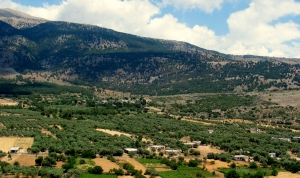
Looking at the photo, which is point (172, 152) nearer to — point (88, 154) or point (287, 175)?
point (88, 154)

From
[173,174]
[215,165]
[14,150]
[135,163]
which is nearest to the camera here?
[173,174]

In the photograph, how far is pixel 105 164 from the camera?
71938 mm

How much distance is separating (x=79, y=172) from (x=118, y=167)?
1007cm

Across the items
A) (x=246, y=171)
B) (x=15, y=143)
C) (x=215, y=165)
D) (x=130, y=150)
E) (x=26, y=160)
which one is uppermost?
(x=130, y=150)

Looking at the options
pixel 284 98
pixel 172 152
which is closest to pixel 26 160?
pixel 172 152

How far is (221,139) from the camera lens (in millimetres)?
100688

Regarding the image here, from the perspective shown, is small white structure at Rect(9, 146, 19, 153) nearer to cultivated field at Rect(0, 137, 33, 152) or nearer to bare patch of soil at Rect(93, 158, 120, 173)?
cultivated field at Rect(0, 137, 33, 152)

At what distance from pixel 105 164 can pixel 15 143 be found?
87.7 feet

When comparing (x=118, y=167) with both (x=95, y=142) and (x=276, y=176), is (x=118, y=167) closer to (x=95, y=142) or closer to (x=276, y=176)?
(x=95, y=142)

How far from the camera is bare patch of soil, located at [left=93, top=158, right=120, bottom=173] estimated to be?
68938mm

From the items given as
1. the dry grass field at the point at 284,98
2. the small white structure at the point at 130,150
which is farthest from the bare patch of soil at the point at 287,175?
the dry grass field at the point at 284,98

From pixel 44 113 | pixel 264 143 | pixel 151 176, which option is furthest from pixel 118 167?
pixel 44 113

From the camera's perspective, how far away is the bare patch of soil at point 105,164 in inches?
2714

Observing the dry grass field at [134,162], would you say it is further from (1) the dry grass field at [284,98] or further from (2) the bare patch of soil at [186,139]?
(1) the dry grass field at [284,98]
